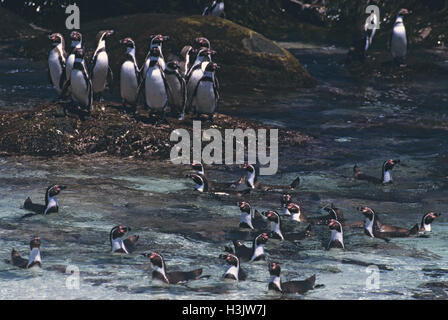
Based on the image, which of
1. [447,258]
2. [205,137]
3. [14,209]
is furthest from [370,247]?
[205,137]

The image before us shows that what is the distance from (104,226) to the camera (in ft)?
39.4

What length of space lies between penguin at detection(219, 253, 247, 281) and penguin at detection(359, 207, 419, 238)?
8.24ft

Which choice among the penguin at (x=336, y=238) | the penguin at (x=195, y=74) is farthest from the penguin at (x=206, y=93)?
the penguin at (x=336, y=238)

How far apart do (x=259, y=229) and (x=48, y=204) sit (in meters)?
2.72

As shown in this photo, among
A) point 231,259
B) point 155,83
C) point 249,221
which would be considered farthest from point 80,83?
point 231,259

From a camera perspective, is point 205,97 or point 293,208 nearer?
point 293,208

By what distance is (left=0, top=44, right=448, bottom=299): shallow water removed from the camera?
982 centimetres

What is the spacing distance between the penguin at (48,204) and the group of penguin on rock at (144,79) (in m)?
4.13

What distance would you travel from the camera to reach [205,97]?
17.1 metres

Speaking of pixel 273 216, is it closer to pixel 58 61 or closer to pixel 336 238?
pixel 336 238

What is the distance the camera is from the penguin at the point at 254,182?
1397 centimetres

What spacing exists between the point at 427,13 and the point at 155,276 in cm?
2185

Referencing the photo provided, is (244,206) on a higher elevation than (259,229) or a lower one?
higher

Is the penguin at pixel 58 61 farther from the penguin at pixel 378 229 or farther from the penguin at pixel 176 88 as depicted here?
the penguin at pixel 378 229
